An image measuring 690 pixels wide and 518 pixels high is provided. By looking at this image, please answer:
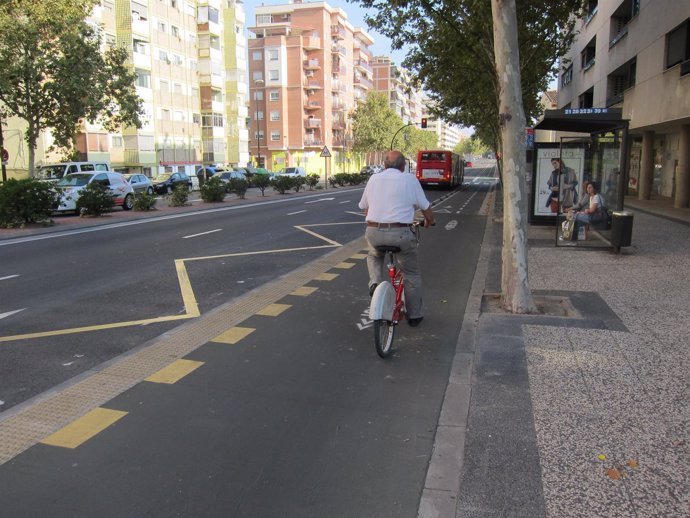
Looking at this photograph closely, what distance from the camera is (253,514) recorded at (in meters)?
2.87

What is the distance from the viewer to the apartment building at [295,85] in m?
82.2

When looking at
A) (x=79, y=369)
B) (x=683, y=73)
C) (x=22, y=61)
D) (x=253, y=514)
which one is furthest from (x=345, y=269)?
(x=22, y=61)

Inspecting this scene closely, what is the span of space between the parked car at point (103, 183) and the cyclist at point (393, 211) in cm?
1766

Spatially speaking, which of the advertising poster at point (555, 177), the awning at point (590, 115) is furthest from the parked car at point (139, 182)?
the awning at point (590, 115)

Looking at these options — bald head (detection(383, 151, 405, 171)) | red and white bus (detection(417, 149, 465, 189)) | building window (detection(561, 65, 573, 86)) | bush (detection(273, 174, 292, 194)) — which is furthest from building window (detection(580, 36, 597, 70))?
bald head (detection(383, 151, 405, 171))

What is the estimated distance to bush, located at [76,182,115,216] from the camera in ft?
62.3

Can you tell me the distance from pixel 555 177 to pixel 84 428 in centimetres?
1218

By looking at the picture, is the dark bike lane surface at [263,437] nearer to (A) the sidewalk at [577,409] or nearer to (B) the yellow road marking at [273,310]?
(A) the sidewalk at [577,409]

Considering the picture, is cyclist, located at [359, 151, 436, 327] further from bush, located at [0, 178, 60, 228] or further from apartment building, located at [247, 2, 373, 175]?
apartment building, located at [247, 2, 373, 175]

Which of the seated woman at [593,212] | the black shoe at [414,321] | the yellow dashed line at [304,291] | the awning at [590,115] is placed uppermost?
the awning at [590,115]

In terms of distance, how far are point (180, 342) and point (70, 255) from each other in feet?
22.4

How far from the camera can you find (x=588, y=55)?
36125 millimetres

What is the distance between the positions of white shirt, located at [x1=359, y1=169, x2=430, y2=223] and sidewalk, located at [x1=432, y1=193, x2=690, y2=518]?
1406 millimetres

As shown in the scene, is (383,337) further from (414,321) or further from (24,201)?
(24,201)
